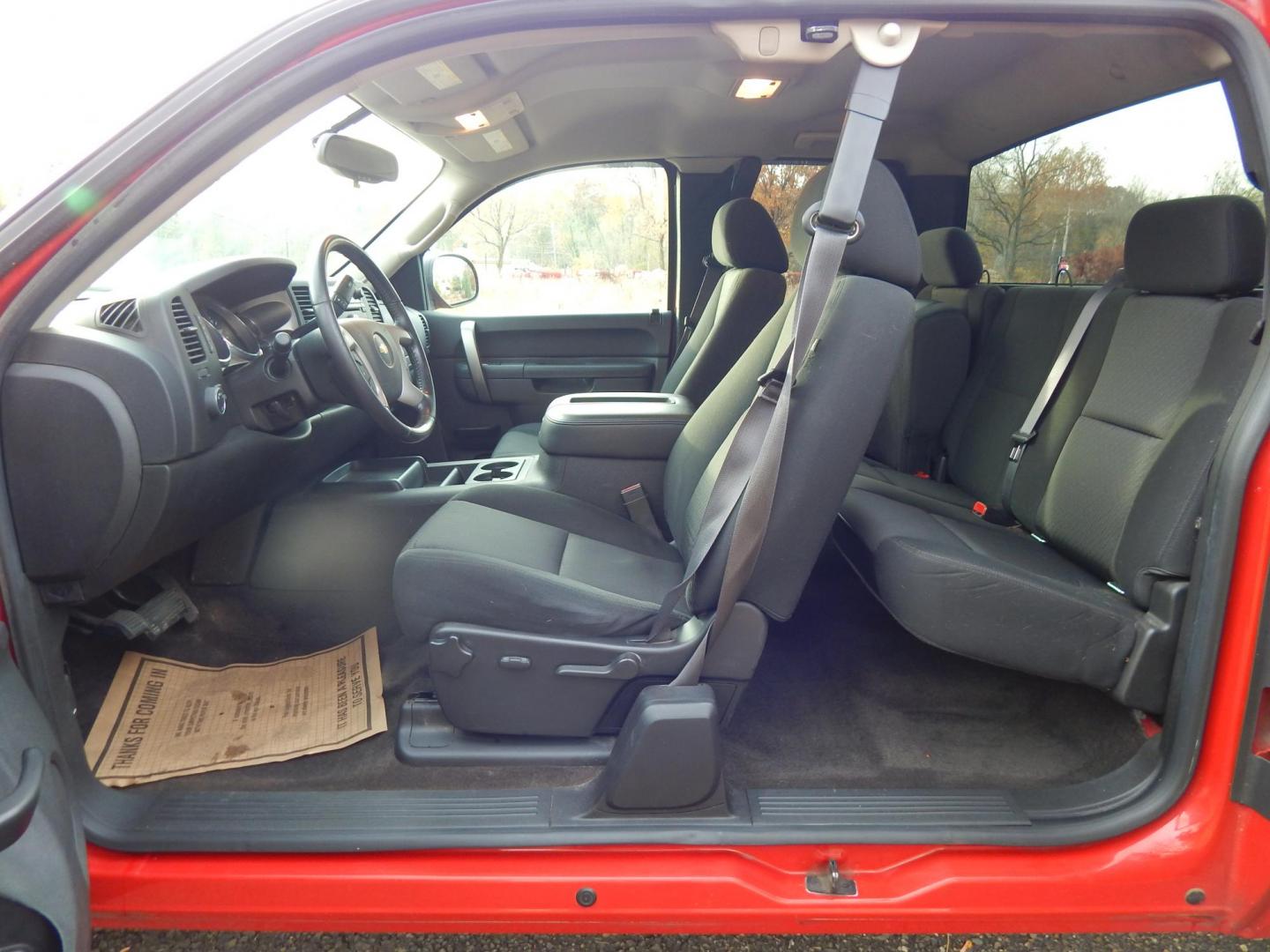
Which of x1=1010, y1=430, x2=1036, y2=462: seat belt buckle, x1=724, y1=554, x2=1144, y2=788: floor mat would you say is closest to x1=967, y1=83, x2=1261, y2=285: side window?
x1=1010, y1=430, x2=1036, y2=462: seat belt buckle

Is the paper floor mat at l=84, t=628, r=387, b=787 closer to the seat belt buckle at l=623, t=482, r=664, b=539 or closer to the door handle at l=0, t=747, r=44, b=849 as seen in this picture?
the door handle at l=0, t=747, r=44, b=849

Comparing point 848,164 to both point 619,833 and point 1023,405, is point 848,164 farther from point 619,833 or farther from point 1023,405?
point 1023,405

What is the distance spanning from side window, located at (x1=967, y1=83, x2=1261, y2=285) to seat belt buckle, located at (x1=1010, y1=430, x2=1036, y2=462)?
0.46 metres

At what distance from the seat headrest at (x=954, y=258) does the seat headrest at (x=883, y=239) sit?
147 centimetres

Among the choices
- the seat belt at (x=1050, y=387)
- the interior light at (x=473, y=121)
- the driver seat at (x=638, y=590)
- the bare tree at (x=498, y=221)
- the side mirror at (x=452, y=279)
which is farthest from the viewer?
the side mirror at (x=452, y=279)

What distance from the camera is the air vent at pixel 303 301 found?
6.44 ft

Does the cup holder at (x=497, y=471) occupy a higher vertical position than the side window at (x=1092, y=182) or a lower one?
lower

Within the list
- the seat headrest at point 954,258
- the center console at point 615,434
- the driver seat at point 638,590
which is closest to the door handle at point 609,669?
the driver seat at point 638,590

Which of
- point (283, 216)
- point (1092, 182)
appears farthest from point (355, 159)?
point (1092, 182)

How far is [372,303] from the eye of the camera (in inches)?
84.8

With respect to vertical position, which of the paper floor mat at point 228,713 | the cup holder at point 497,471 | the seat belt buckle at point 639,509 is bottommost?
the paper floor mat at point 228,713

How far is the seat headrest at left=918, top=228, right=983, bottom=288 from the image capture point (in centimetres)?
261

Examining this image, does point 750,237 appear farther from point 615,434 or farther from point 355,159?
point 355,159

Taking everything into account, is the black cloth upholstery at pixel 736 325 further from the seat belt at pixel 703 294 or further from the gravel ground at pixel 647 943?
the gravel ground at pixel 647 943
